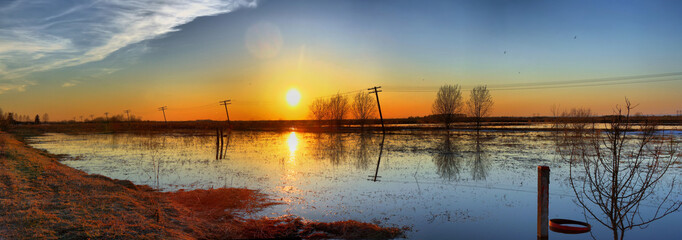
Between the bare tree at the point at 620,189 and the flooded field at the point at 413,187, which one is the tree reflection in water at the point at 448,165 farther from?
the bare tree at the point at 620,189

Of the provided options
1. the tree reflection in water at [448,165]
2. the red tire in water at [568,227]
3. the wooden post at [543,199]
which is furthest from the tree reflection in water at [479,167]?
the wooden post at [543,199]

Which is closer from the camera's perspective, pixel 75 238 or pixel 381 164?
pixel 75 238

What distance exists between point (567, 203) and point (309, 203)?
323 inches

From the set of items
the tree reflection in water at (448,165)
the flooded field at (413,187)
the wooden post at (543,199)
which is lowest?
the flooded field at (413,187)

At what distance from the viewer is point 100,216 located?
8.63 metres

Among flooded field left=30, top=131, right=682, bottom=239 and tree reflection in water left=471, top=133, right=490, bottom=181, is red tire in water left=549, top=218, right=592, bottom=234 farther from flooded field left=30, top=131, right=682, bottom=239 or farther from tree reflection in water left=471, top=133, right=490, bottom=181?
tree reflection in water left=471, top=133, right=490, bottom=181

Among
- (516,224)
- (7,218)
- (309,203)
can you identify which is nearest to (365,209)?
(309,203)

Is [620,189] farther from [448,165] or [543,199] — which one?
[448,165]

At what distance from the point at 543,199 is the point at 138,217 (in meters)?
9.24

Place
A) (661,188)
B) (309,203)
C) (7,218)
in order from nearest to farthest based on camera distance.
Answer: (7,218) < (309,203) < (661,188)

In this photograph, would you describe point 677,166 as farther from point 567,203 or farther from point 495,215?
point 495,215

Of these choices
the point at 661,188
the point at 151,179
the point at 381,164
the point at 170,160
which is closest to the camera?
the point at 661,188

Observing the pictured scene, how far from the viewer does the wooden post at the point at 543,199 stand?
7.83 meters

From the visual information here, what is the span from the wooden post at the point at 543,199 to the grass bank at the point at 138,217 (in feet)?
10.1
